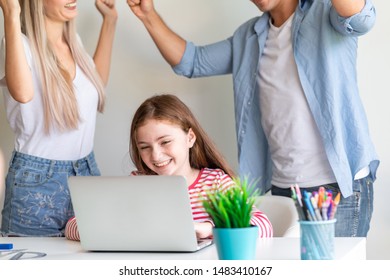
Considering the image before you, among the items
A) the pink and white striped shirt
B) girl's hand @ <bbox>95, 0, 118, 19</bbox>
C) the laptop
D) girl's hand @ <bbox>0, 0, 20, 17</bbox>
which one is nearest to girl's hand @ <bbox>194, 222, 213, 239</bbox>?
the laptop

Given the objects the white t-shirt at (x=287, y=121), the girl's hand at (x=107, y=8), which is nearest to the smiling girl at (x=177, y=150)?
the white t-shirt at (x=287, y=121)

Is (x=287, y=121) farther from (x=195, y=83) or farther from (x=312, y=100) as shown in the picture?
(x=195, y=83)

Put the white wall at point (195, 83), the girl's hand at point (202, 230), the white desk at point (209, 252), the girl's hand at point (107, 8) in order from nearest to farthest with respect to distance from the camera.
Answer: the white desk at point (209, 252)
the girl's hand at point (202, 230)
the white wall at point (195, 83)
the girl's hand at point (107, 8)

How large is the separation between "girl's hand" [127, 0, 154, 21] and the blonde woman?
225 millimetres

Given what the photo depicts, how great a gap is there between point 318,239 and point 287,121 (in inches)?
41.7

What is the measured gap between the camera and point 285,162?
2.41 metres

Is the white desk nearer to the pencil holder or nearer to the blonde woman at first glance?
the pencil holder

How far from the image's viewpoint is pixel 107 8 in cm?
282

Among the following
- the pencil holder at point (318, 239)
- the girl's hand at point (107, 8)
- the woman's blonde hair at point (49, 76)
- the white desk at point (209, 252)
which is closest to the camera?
the pencil holder at point (318, 239)

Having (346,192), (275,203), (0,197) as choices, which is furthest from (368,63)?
(0,197)

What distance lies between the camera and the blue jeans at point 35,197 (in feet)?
7.88

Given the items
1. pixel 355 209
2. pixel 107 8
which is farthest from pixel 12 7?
pixel 355 209

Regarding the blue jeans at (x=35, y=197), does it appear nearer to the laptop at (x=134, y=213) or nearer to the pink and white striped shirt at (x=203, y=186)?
the pink and white striped shirt at (x=203, y=186)

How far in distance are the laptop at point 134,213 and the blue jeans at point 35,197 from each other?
720 millimetres
